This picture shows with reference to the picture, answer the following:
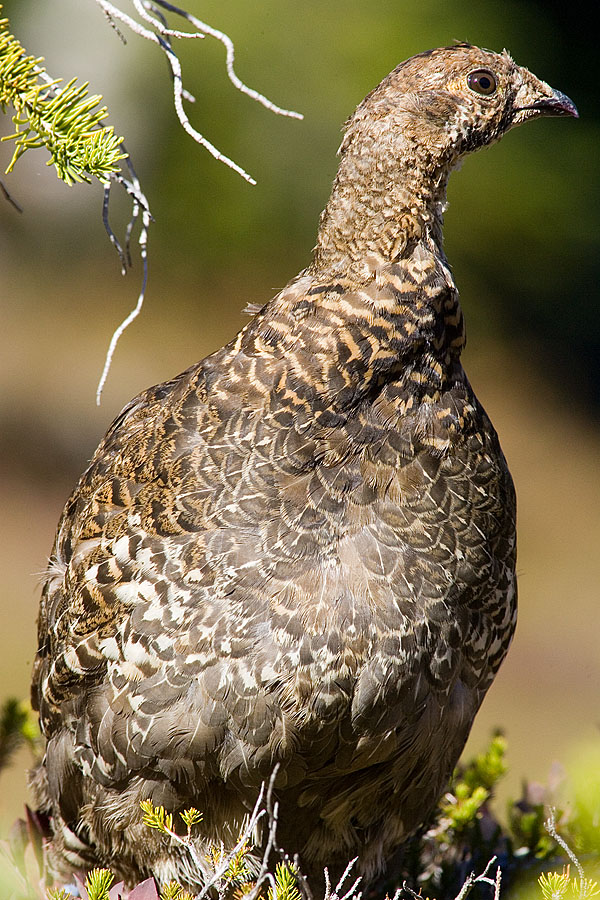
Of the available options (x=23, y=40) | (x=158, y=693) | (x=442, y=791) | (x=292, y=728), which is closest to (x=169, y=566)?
(x=158, y=693)

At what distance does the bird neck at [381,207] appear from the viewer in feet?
8.21

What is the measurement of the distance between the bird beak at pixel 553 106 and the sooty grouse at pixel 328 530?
16 mm

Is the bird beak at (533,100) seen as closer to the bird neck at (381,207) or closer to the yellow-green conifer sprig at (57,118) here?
the bird neck at (381,207)

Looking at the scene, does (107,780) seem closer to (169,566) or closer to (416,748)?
(169,566)

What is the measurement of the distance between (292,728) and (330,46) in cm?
704

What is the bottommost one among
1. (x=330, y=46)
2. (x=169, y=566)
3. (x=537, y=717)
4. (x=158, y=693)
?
(x=537, y=717)

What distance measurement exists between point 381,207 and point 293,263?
732 centimetres

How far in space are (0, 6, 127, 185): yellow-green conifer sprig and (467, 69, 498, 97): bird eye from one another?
Answer: 1029mm

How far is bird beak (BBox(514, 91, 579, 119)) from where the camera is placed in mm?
2727

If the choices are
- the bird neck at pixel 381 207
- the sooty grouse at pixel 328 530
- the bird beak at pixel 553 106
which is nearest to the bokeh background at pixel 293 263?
the sooty grouse at pixel 328 530

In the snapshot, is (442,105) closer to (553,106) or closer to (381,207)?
(381,207)

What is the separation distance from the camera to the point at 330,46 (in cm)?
824

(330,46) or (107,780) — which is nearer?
(107,780)

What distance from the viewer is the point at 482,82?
2611 mm
